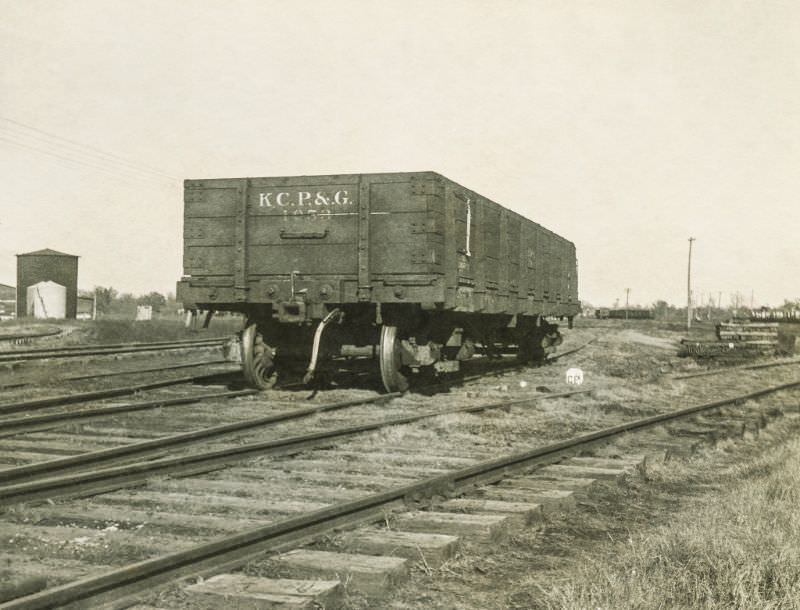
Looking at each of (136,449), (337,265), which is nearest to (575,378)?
(337,265)

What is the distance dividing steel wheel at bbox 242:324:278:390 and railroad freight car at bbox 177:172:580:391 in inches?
0.6

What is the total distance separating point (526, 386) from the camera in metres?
14.3

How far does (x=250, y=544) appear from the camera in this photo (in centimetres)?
405

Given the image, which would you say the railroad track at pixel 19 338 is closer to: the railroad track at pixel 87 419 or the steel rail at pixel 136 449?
the railroad track at pixel 87 419

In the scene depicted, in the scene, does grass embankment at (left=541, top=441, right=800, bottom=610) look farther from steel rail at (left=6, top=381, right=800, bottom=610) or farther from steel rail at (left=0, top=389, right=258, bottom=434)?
steel rail at (left=0, top=389, right=258, bottom=434)

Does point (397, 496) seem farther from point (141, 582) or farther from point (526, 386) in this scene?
point (526, 386)

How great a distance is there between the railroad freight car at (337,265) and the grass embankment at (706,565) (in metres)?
5.92

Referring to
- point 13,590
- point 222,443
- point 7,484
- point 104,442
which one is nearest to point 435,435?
point 222,443

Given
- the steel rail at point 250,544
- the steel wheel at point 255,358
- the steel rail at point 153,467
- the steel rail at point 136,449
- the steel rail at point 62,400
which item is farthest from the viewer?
the steel wheel at point 255,358

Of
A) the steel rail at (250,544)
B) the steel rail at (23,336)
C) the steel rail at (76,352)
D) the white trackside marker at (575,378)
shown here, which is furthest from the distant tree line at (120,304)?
the steel rail at (250,544)

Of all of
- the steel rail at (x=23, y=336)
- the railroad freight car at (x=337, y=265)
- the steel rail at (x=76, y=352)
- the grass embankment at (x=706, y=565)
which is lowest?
the grass embankment at (x=706, y=565)

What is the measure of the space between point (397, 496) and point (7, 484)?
269cm

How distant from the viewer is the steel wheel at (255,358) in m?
11.9

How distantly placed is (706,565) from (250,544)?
227 centimetres
